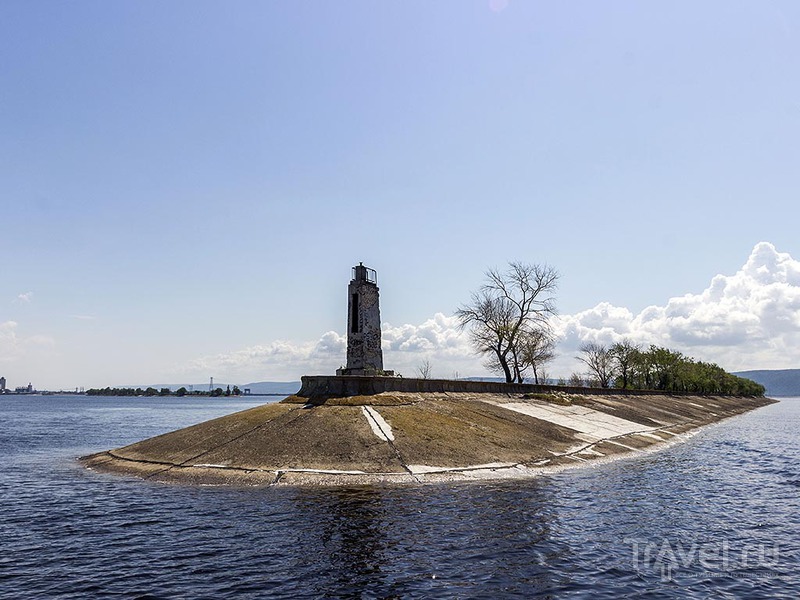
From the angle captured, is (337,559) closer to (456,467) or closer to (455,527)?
(455,527)

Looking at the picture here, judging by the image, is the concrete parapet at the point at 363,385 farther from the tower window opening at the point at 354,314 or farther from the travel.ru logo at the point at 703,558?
the travel.ru logo at the point at 703,558

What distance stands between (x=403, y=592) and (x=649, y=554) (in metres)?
7.62

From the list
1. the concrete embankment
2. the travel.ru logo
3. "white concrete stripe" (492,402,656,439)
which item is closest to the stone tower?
the concrete embankment

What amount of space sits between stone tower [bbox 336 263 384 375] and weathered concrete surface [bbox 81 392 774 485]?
480 cm

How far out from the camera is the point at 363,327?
4228 centimetres

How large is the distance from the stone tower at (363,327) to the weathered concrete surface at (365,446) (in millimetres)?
4795

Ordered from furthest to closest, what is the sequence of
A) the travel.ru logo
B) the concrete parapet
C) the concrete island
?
the concrete parapet < the concrete island < the travel.ru logo

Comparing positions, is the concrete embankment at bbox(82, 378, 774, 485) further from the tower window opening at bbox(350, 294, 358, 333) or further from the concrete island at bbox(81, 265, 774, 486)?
the tower window opening at bbox(350, 294, 358, 333)

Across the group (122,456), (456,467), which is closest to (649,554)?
(456,467)

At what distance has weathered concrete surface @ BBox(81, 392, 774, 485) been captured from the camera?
26.0m

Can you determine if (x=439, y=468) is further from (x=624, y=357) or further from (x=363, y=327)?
(x=624, y=357)

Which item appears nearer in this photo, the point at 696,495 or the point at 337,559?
the point at 337,559

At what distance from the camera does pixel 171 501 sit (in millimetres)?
21297

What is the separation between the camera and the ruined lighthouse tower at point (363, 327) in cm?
4194
